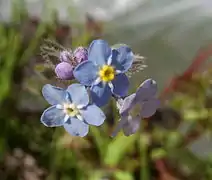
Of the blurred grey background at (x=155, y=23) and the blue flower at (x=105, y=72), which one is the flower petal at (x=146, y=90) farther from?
the blurred grey background at (x=155, y=23)

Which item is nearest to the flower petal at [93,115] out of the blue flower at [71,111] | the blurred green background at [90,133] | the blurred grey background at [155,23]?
the blue flower at [71,111]

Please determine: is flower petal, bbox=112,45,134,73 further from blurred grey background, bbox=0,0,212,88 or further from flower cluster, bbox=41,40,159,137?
blurred grey background, bbox=0,0,212,88

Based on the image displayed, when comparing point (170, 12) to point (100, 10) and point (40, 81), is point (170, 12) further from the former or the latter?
point (40, 81)

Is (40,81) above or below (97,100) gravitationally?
above

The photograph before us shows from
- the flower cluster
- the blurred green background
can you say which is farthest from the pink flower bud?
the blurred green background

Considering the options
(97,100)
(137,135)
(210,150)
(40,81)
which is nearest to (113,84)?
(97,100)

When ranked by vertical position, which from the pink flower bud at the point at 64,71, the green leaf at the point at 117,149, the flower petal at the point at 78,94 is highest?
the green leaf at the point at 117,149
